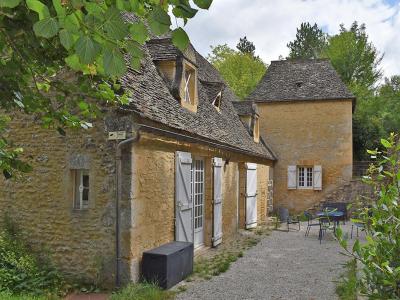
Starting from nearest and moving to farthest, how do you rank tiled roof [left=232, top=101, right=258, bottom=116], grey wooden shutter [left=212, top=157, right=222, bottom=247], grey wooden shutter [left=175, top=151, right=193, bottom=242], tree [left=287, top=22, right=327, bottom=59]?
grey wooden shutter [left=175, top=151, right=193, bottom=242] < grey wooden shutter [left=212, top=157, right=222, bottom=247] < tiled roof [left=232, top=101, right=258, bottom=116] < tree [left=287, top=22, right=327, bottom=59]

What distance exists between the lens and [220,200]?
11281 mm

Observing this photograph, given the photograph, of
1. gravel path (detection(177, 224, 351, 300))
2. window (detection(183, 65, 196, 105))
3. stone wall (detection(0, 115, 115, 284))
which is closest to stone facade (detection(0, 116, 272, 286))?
stone wall (detection(0, 115, 115, 284))

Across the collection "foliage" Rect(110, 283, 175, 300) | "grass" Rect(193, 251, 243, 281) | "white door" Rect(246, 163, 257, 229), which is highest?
"white door" Rect(246, 163, 257, 229)

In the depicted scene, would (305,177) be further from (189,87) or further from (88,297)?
(88,297)

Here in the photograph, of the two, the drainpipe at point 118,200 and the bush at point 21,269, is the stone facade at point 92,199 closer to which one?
the drainpipe at point 118,200

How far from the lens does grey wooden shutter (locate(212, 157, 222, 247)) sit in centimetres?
1081

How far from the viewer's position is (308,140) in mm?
19484

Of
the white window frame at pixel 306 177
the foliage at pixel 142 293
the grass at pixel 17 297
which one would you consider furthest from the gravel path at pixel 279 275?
the white window frame at pixel 306 177

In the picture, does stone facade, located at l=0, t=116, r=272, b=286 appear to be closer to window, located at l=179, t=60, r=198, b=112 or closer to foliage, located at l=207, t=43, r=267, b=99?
window, located at l=179, t=60, r=198, b=112

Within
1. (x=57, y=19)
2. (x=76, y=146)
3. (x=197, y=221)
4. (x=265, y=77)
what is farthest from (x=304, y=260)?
(x=265, y=77)

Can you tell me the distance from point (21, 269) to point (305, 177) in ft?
50.2

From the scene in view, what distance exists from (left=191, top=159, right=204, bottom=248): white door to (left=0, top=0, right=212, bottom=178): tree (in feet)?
19.8

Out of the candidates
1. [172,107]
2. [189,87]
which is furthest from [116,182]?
[189,87]

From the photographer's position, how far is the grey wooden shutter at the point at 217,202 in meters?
10.8
